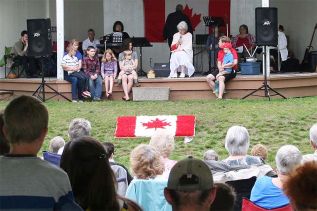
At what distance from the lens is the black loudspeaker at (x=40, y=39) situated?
49.2 feet

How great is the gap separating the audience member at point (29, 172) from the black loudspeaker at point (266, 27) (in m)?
11.9

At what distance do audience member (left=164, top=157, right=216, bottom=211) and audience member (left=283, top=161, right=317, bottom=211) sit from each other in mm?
402

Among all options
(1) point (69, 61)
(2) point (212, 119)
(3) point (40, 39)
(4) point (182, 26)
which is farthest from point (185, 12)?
(2) point (212, 119)

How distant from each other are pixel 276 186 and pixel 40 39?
408 inches

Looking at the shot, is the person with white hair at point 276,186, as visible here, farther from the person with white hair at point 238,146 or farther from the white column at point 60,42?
the white column at point 60,42

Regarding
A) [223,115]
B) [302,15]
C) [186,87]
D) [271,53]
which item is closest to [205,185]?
[223,115]

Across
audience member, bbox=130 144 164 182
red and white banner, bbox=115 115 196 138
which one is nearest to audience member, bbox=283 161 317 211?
audience member, bbox=130 144 164 182

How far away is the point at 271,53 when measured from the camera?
60.3 ft

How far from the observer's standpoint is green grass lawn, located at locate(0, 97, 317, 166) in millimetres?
10531

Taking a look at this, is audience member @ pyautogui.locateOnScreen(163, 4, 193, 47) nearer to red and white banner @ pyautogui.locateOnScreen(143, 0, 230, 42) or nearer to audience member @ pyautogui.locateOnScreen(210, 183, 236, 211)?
red and white banner @ pyautogui.locateOnScreen(143, 0, 230, 42)

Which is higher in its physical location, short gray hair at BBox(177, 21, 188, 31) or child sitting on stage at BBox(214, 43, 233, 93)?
short gray hair at BBox(177, 21, 188, 31)

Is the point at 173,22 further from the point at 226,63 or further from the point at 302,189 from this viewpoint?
the point at 302,189

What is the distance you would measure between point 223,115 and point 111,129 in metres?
1.84

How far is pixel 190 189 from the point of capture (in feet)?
10.3
